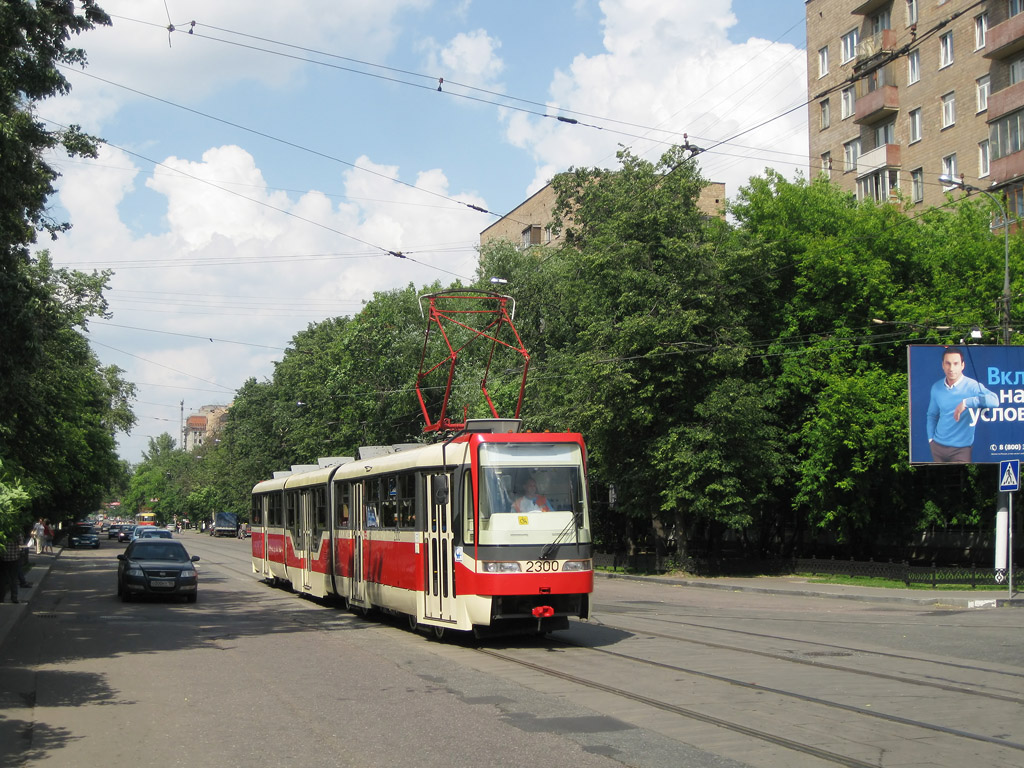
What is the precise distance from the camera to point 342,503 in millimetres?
20875

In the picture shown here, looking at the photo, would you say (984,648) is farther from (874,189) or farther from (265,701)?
(874,189)

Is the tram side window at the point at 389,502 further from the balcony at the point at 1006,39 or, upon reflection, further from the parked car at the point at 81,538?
the parked car at the point at 81,538

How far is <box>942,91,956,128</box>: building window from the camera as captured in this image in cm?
4231

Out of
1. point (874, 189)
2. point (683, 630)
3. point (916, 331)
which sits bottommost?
point (683, 630)

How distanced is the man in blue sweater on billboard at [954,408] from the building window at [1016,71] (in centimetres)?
1805

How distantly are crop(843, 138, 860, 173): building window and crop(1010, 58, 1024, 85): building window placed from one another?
8.85 m

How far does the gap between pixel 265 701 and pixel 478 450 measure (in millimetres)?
5211

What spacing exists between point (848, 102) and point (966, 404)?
26.4 metres

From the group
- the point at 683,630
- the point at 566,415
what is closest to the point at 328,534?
the point at 683,630

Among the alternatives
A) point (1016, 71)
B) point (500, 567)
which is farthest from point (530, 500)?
point (1016, 71)

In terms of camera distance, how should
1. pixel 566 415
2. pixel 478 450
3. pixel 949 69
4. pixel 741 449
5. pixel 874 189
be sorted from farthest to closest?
pixel 874 189 → pixel 949 69 → pixel 566 415 → pixel 741 449 → pixel 478 450

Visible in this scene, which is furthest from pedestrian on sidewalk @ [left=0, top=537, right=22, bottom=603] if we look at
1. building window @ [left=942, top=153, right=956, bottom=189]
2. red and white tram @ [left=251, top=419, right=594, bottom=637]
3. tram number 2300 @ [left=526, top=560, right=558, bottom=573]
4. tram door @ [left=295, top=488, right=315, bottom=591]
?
building window @ [left=942, top=153, right=956, bottom=189]

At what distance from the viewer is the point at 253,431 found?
283 ft

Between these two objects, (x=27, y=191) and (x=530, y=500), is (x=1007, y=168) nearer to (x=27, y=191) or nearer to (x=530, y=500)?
(x=530, y=500)
